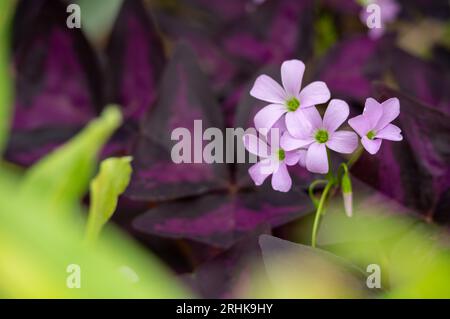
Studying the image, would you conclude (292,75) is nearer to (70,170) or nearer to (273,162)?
(273,162)

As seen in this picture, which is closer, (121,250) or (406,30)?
(121,250)

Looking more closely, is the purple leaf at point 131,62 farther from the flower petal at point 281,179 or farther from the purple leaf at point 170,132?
the flower petal at point 281,179

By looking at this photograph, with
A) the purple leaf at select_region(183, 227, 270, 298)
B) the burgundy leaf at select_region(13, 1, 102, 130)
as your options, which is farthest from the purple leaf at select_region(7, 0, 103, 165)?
the purple leaf at select_region(183, 227, 270, 298)

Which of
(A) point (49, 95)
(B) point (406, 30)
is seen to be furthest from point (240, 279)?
(B) point (406, 30)

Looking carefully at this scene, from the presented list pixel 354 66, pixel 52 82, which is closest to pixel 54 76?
pixel 52 82

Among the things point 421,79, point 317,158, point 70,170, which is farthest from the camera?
point 421,79

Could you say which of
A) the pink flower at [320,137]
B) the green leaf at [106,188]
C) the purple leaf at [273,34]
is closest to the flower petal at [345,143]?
the pink flower at [320,137]
